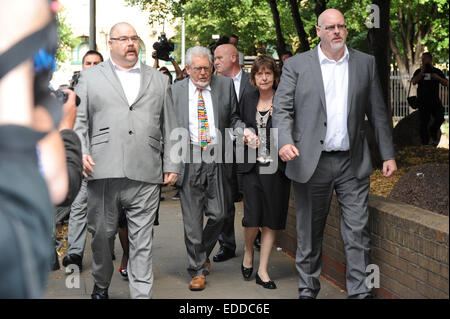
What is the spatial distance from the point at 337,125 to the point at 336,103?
0.17 meters

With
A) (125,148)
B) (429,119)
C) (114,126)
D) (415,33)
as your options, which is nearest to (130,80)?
(114,126)

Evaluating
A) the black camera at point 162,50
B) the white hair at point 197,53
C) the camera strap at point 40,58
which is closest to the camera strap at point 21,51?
the camera strap at point 40,58

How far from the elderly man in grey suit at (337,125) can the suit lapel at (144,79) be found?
3.52 feet

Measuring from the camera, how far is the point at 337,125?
5.27m

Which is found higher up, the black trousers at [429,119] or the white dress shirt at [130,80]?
the white dress shirt at [130,80]

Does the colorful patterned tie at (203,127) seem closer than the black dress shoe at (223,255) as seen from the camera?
Yes

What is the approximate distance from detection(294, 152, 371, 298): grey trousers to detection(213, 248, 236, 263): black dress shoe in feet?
6.09

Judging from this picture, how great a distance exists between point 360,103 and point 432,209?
3.12ft

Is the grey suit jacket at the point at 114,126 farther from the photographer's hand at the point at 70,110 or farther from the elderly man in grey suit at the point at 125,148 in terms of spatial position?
the photographer's hand at the point at 70,110

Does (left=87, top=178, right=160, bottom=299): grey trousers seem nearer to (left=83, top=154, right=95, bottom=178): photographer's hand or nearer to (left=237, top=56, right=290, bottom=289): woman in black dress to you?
(left=83, top=154, right=95, bottom=178): photographer's hand

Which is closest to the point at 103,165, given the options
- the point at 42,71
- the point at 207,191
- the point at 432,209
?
the point at 207,191

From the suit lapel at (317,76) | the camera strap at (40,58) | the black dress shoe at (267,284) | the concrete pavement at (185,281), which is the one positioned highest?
the suit lapel at (317,76)

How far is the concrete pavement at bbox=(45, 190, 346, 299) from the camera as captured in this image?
5.94 metres

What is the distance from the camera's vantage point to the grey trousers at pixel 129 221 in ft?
18.0
